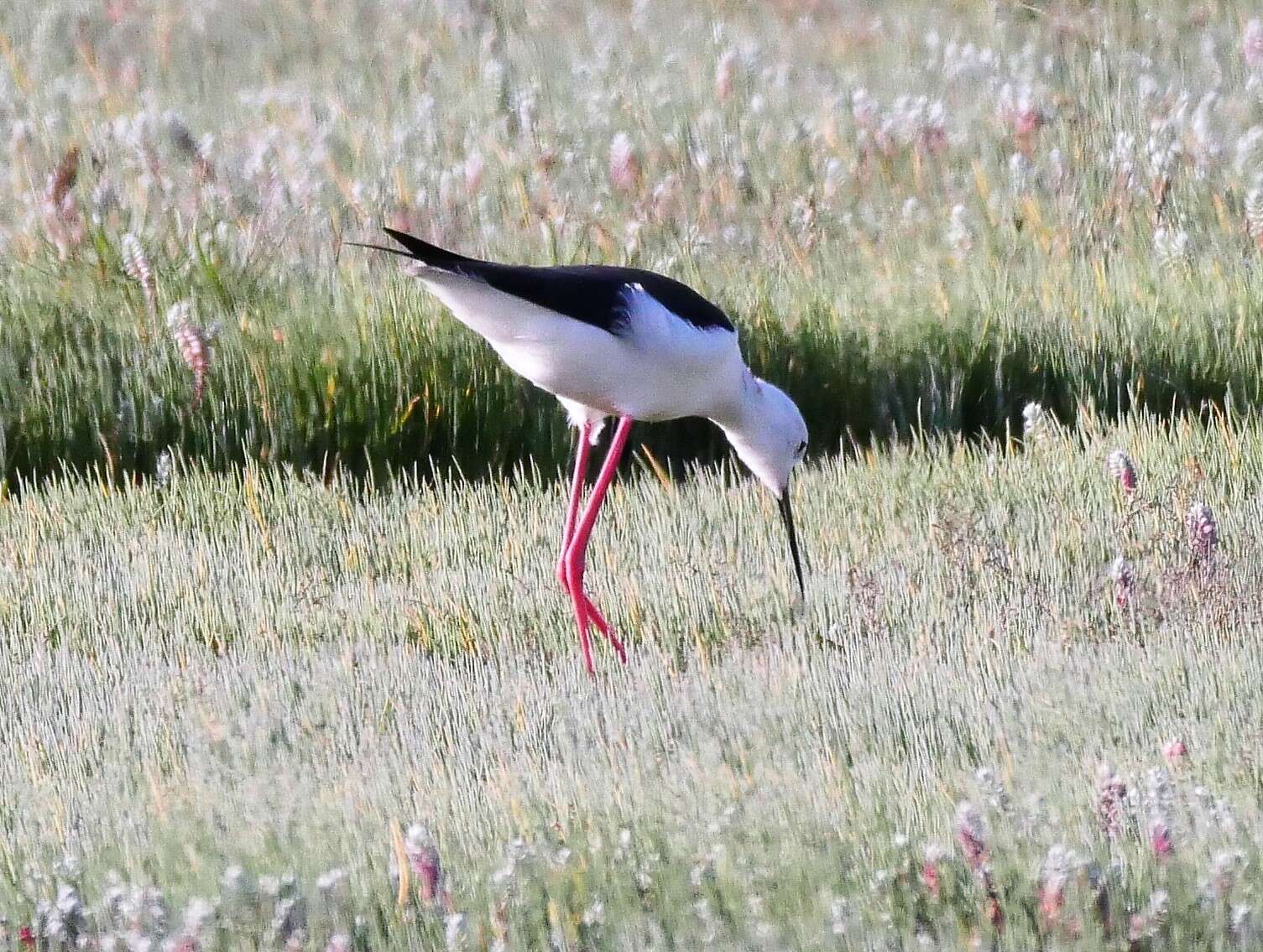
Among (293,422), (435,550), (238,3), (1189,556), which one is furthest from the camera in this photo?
(238,3)

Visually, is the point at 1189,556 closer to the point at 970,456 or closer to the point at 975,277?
the point at 970,456

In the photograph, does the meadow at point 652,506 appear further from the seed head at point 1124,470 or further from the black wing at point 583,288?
the black wing at point 583,288

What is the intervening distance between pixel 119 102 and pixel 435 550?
564 cm

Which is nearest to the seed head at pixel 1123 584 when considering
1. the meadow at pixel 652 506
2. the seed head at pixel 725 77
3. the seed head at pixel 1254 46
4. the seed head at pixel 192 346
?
the meadow at pixel 652 506

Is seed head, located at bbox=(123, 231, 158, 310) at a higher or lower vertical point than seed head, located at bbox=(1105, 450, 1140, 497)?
higher

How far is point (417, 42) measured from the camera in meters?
10.4

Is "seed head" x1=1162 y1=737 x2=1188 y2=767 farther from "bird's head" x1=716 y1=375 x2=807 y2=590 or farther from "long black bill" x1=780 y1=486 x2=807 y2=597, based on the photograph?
"bird's head" x1=716 y1=375 x2=807 y2=590

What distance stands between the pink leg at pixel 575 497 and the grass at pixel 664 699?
92 millimetres

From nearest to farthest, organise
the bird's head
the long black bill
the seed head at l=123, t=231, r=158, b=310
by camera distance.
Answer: the long black bill < the bird's head < the seed head at l=123, t=231, r=158, b=310

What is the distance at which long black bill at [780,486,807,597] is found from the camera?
14.4 feet

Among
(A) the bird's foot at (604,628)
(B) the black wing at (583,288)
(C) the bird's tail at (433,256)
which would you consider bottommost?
(A) the bird's foot at (604,628)

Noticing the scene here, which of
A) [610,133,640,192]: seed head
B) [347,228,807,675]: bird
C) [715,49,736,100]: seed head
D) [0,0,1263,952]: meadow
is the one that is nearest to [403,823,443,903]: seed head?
[0,0,1263,952]: meadow

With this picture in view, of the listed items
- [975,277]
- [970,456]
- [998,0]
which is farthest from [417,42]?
[970,456]

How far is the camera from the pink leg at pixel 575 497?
466cm
